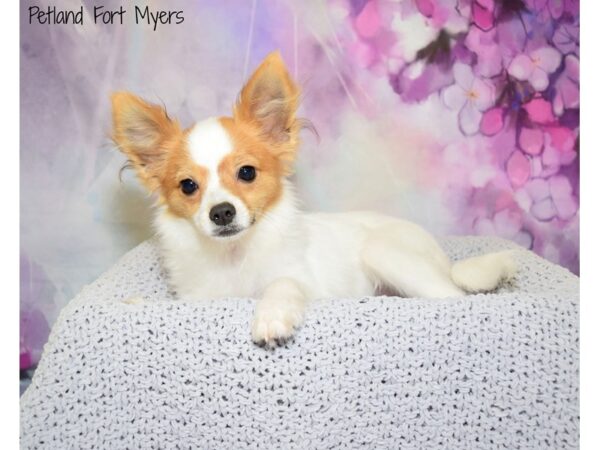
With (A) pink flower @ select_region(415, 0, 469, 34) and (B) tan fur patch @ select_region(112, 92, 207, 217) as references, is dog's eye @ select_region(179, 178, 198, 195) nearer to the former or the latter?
(B) tan fur patch @ select_region(112, 92, 207, 217)


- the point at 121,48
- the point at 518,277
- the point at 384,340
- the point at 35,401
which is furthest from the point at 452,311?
the point at 121,48

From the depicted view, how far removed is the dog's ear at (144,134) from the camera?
2.15 metres

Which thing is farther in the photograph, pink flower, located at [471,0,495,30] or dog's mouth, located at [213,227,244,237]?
pink flower, located at [471,0,495,30]

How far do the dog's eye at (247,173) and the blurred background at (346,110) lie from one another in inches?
27.9

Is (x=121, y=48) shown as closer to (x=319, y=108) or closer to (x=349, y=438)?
(x=319, y=108)

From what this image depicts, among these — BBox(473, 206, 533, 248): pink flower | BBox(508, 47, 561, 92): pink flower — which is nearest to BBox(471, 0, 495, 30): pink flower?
BBox(508, 47, 561, 92): pink flower

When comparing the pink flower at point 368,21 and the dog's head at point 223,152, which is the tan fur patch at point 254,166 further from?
the pink flower at point 368,21

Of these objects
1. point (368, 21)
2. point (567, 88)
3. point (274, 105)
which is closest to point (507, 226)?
point (567, 88)

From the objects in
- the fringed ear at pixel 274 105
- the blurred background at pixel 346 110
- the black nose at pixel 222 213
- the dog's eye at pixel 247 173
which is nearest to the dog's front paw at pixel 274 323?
the black nose at pixel 222 213

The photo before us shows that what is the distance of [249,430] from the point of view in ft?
5.57

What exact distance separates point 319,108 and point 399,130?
391 mm

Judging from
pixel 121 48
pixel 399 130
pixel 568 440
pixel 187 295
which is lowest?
pixel 568 440

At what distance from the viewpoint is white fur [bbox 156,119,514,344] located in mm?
2186
